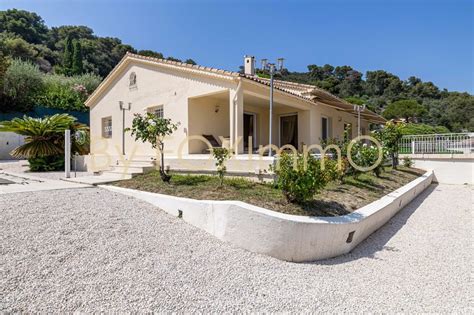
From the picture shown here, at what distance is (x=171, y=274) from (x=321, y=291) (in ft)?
7.74

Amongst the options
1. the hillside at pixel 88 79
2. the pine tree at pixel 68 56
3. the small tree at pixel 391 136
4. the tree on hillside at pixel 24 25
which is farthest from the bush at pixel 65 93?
the tree on hillside at pixel 24 25

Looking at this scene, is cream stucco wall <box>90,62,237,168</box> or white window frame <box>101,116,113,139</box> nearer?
cream stucco wall <box>90,62,237,168</box>

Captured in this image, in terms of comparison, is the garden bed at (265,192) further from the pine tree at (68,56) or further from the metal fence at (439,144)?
the pine tree at (68,56)

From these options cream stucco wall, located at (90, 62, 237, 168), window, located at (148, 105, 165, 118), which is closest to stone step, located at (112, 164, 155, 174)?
cream stucco wall, located at (90, 62, 237, 168)

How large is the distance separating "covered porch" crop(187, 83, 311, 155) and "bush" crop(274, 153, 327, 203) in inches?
191

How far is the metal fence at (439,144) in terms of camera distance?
62.3ft

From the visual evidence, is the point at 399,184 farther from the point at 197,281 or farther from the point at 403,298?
the point at 197,281

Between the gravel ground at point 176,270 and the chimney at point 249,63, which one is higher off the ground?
the chimney at point 249,63

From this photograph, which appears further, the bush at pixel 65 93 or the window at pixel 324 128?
the bush at pixel 65 93

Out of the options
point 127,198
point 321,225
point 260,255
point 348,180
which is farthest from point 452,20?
point 127,198

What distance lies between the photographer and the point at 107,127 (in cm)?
1839

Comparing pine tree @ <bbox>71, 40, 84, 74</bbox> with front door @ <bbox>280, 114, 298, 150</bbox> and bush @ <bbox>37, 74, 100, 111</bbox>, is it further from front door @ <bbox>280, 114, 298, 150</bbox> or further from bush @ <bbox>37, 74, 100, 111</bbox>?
front door @ <bbox>280, 114, 298, 150</bbox>

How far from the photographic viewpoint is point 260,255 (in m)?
5.51

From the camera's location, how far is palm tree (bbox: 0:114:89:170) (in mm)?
14781
